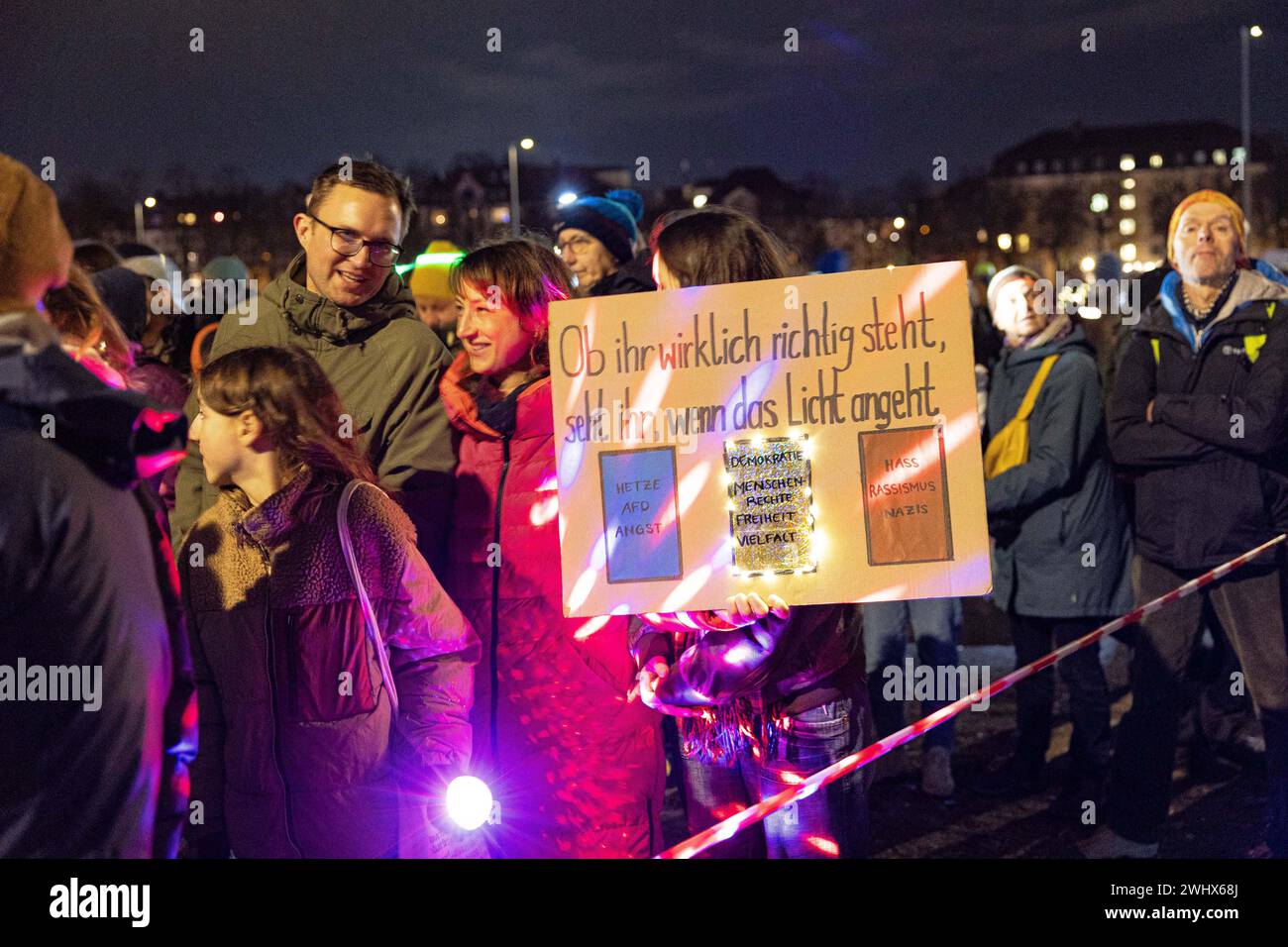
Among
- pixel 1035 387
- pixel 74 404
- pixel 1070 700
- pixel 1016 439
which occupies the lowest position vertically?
pixel 1070 700

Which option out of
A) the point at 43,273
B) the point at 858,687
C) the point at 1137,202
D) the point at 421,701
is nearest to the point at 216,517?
the point at 421,701

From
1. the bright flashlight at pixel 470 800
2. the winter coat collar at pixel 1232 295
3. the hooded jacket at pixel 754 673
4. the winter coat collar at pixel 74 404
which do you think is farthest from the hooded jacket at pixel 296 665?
the winter coat collar at pixel 1232 295

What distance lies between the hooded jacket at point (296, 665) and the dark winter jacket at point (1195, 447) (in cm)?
274

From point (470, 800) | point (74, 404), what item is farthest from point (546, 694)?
point (74, 404)

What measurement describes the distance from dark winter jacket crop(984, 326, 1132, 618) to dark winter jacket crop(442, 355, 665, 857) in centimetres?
255

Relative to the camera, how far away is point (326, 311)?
11.3 feet

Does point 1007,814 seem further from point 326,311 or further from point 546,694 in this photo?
point 326,311

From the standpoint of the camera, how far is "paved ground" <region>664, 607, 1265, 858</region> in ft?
15.0

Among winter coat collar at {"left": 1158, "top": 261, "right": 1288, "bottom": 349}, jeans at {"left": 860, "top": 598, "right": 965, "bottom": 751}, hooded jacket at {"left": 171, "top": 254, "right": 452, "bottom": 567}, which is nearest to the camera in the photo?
hooded jacket at {"left": 171, "top": 254, "right": 452, "bottom": 567}

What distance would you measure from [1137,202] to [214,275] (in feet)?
327

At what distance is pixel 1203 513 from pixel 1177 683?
1.96 ft

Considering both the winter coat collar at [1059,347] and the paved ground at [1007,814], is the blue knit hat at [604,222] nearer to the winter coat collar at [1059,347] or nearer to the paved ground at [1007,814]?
the winter coat collar at [1059,347]

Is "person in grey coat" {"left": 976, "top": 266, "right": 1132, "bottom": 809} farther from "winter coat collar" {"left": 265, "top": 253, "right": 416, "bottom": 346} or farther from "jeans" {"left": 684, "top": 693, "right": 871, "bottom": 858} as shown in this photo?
"winter coat collar" {"left": 265, "top": 253, "right": 416, "bottom": 346}

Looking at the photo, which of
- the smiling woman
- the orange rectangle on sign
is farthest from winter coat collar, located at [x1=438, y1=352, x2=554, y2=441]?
the orange rectangle on sign
